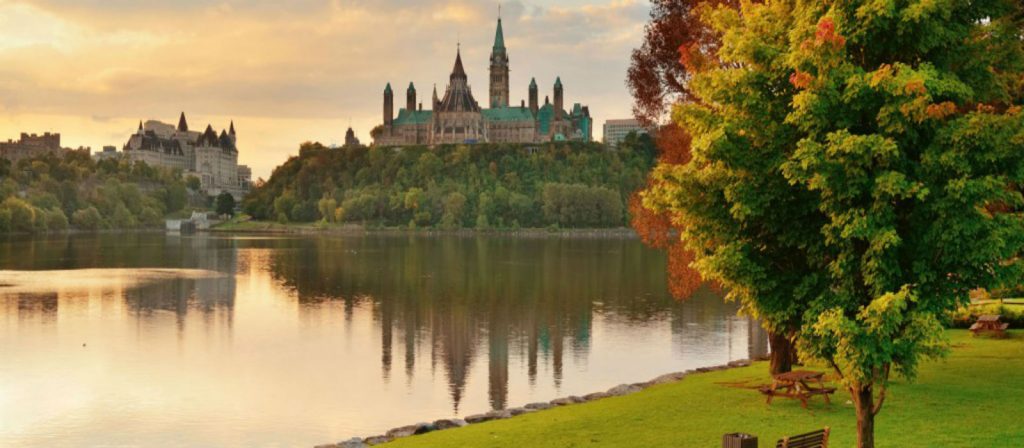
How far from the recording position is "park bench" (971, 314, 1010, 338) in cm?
2708

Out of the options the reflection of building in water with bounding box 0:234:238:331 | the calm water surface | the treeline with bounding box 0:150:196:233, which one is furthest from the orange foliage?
the treeline with bounding box 0:150:196:233

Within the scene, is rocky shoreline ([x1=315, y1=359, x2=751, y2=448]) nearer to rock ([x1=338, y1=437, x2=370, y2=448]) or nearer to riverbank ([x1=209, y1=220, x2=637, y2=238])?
rock ([x1=338, y1=437, x2=370, y2=448])

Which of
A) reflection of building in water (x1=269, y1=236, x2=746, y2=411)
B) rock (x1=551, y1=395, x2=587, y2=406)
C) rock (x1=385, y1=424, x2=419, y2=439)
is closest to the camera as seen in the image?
rock (x1=385, y1=424, x2=419, y2=439)

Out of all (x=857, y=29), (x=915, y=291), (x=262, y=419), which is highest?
(x=857, y=29)

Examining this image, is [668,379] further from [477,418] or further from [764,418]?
[764,418]

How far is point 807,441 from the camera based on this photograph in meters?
12.9

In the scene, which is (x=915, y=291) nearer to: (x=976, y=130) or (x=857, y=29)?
(x=976, y=130)

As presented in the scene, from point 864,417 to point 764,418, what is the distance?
4.45 m

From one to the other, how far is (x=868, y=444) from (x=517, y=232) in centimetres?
16461

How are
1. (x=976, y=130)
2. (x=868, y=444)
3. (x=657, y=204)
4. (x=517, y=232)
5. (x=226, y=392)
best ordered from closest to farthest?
1. (x=976, y=130)
2. (x=868, y=444)
3. (x=657, y=204)
4. (x=226, y=392)
5. (x=517, y=232)

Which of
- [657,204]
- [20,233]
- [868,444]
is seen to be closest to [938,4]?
[657,204]

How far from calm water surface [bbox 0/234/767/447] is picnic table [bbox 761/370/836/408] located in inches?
332

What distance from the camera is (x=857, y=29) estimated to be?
1236cm

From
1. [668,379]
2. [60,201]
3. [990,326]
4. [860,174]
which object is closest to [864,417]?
[860,174]
